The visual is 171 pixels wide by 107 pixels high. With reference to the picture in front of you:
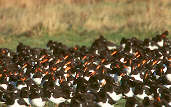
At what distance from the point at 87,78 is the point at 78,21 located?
42.1 feet

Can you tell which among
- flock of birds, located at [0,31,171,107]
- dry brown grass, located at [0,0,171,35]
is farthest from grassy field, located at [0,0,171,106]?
flock of birds, located at [0,31,171,107]

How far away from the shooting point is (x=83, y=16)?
2684 centimetres

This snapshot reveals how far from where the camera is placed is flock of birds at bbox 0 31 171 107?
1132 centimetres

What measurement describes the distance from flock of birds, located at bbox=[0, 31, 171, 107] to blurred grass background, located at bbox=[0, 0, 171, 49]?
525 cm

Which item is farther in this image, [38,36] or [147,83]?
[38,36]

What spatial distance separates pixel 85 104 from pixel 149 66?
408 centimetres

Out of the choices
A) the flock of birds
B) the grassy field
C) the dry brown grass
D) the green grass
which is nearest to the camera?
the flock of birds

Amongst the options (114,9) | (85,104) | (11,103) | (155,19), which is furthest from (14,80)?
(114,9)

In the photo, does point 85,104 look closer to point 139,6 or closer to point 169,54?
point 169,54

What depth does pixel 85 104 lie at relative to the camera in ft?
34.9

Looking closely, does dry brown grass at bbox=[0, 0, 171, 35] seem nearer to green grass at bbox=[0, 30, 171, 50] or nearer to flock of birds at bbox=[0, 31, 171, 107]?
green grass at bbox=[0, 30, 171, 50]

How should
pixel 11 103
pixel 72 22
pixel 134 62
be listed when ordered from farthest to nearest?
1. pixel 72 22
2. pixel 134 62
3. pixel 11 103

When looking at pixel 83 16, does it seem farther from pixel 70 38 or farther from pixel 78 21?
pixel 70 38

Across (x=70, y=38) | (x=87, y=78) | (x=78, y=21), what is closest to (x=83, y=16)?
(x=78, y=21)
